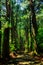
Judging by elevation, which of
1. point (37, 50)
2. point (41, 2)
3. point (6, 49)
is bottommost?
point (37, 50)

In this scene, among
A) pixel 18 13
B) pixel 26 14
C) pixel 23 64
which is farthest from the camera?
pixel 18 13

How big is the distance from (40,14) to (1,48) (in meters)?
16.2

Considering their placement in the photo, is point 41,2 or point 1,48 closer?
point 1,48

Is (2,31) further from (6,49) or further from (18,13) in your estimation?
(18,13)

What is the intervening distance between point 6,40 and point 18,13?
32.1 meters

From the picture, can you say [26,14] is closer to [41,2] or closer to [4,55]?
[41,2]

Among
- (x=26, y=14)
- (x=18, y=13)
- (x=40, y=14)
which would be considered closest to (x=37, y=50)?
(x=40, y=14)

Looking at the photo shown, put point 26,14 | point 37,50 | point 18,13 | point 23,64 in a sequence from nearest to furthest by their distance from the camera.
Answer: point 23,64, point 37,50, point 26,14, point 18,13

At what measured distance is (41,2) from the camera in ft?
94.4

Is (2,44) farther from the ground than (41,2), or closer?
closer

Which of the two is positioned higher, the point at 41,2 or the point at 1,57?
the point at 41,2

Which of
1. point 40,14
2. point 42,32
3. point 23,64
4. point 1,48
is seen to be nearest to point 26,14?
point 40,14

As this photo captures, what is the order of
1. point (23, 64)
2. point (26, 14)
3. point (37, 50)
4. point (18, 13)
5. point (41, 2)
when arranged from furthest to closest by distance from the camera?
point (18, 13)
point (26, 14)
point (41, 2)
point (37, 50)
point (23, 64)

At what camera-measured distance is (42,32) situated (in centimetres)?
2605
